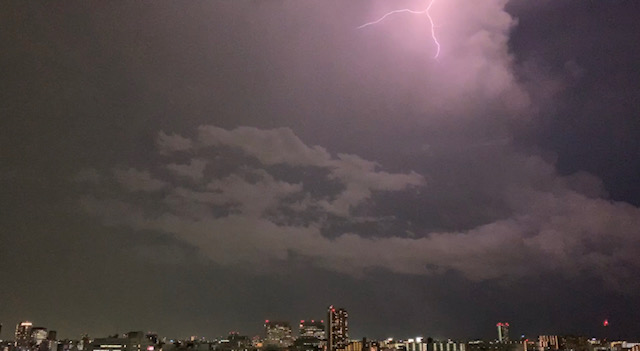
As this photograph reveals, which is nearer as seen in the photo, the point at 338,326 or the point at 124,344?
the point at 124,344

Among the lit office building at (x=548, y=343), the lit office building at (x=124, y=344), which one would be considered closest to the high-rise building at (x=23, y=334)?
the lit office building at (x=124, y=344)

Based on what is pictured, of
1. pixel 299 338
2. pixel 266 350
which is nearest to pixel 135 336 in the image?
pixel 266 350

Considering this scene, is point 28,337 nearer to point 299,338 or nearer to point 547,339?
point 299,338

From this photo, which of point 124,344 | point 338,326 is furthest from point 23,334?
point 338,326

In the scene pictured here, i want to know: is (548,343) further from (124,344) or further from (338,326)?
(124,344)

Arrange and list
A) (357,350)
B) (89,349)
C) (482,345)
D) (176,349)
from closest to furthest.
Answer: (89,349), (176,349), (482,345), (357,350)

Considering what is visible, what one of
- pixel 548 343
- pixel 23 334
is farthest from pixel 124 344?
pixel 548 343

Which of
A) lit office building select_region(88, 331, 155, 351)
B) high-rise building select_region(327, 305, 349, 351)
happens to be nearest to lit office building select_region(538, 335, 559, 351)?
high-rise building select_region(327, 305, 349, 351)
